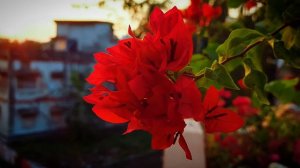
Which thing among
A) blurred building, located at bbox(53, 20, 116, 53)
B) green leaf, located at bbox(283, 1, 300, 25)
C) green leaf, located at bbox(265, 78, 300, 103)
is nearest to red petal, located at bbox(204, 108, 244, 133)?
green leaf, located at bbox(283, 1, 300, 25)

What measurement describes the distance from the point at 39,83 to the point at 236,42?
256 inches

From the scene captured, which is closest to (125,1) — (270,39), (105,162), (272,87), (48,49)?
(272,87)

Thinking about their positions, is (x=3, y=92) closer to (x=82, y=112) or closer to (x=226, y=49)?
(x=82, y=112)

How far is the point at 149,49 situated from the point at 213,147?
2.60 m

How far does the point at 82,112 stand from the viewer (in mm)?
7008

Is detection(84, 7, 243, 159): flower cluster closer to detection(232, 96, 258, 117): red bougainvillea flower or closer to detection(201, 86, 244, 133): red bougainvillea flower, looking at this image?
detection(201, 86, 244, 133): red bougainvillea flower

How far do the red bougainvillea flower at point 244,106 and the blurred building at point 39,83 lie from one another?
319 cm

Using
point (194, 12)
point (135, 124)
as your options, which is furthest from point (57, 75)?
point (135, 124)

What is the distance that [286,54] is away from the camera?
1.45 feet

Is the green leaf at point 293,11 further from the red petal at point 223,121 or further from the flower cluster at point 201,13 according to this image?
the flower cluster at point 201,13

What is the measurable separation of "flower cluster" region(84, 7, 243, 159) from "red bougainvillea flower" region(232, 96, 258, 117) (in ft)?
8.09

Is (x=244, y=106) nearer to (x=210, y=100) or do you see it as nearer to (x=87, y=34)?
(x=210, y=100)

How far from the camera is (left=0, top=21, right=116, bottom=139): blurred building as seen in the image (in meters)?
5.80

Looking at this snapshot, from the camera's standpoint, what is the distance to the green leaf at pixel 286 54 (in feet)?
1.41
